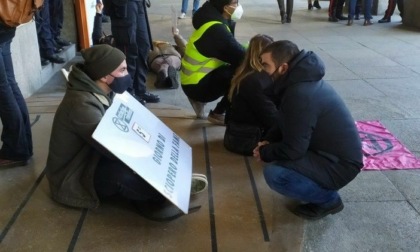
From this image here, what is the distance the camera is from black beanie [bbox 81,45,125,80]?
220cm

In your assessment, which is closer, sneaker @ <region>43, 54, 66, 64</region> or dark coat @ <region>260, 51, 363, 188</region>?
dark coat @ <region>260, 51, 363, 188</region>

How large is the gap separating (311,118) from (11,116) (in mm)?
1727

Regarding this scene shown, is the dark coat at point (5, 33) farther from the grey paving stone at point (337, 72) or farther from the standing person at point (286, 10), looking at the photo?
the standing person at point (286, 10)

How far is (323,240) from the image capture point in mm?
2121

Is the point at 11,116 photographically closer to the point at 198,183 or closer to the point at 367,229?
the point at 198,183

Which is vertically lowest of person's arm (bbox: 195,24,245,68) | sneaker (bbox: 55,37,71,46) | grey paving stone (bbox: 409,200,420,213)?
grey paving stone (bbox: 409,200,420,213)

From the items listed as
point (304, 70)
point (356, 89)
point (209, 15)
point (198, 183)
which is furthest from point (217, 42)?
point (356, 89)

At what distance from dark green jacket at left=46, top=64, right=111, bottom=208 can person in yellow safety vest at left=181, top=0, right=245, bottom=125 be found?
4.28 ft

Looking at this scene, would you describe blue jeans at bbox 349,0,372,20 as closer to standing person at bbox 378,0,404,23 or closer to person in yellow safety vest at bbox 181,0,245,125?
standing person at bbox 378,0,404,23

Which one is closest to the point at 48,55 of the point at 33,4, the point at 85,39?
the point at 85,39

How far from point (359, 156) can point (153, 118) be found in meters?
1.14

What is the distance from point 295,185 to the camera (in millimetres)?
2164

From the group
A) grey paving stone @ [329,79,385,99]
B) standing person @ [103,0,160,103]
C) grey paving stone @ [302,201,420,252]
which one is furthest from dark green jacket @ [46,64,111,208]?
grey paving stone @ [329,79,385,99]

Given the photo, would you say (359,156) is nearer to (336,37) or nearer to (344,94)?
(344,94)
